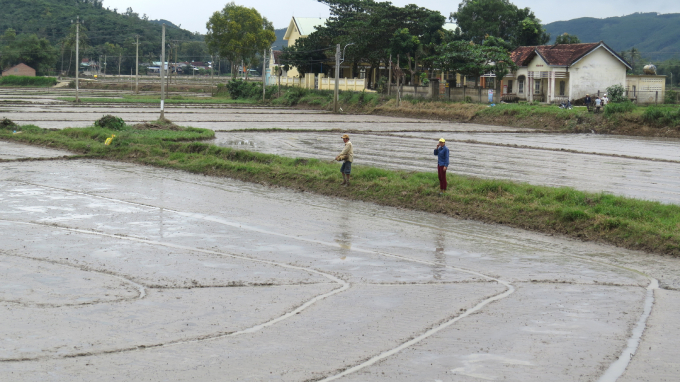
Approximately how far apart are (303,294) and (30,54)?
11898 centimetres

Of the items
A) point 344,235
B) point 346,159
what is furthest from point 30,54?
point 344,235

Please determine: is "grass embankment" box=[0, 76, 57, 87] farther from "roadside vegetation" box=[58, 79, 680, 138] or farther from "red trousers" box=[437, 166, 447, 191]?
"red trousers" box=[437, 166, 447, 191]

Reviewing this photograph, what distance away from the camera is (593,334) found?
28.6 ft

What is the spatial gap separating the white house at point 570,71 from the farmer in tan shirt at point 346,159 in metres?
42.2

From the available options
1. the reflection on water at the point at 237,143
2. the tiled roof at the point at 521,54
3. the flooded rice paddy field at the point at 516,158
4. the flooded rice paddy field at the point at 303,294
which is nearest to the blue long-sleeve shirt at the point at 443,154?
the flooded rice paddy field at the point at 303,294

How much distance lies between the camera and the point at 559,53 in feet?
195

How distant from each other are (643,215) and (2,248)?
1279cm

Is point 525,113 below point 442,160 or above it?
above

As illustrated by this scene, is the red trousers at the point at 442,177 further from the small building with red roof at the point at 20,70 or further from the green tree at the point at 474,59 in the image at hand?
the small building with red roof at the point at 20,70

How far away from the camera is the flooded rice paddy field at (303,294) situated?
7.55m

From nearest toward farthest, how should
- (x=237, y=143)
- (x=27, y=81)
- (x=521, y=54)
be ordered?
(x=237, y=143) < (x=521, y=54) < (x=27, y=81)

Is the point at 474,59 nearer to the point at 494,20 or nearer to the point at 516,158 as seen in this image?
the point at 494,20

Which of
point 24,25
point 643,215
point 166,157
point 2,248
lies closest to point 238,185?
point 166,157

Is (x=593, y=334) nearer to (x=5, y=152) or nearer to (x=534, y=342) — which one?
(x=534, y=342)
